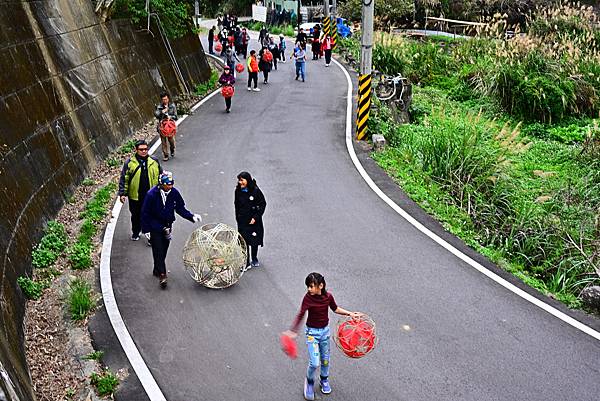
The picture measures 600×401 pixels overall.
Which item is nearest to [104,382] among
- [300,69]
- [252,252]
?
[252,252]

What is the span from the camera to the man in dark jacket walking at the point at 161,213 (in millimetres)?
8852

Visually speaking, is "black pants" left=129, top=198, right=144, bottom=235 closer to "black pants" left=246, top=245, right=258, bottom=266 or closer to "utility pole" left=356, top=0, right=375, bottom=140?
"black pants" left=246, top=245, right=258, bottom=266

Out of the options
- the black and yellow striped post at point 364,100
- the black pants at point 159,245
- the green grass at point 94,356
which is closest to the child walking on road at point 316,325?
the green grass at point 94,356

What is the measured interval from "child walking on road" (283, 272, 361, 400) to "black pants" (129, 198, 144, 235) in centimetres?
436

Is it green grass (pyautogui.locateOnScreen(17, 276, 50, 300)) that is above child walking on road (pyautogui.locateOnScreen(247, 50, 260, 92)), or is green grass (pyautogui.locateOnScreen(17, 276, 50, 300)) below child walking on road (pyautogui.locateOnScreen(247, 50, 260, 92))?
above

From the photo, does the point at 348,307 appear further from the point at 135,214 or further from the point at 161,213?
the point at 135,214

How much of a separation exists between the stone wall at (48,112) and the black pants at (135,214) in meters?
1.35

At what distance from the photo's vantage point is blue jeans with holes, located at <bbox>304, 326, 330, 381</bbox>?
22.3 feet

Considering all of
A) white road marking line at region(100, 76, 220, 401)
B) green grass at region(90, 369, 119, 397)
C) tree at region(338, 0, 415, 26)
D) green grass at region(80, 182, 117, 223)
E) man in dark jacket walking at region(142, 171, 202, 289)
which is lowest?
tree at region(338, 0, 415, 26)

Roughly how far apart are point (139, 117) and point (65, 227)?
7.02m

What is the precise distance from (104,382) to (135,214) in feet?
12.8

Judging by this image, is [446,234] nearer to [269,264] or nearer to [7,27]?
[269,264]

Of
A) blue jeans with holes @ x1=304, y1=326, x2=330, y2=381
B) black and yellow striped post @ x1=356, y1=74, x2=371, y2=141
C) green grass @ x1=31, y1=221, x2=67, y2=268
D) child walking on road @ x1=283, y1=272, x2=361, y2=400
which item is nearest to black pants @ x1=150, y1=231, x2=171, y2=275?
green grass @ x1=31, y1=221, x2=67, y2=268

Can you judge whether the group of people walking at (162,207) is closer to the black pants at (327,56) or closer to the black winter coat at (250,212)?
the black winter coat at (250,212)
